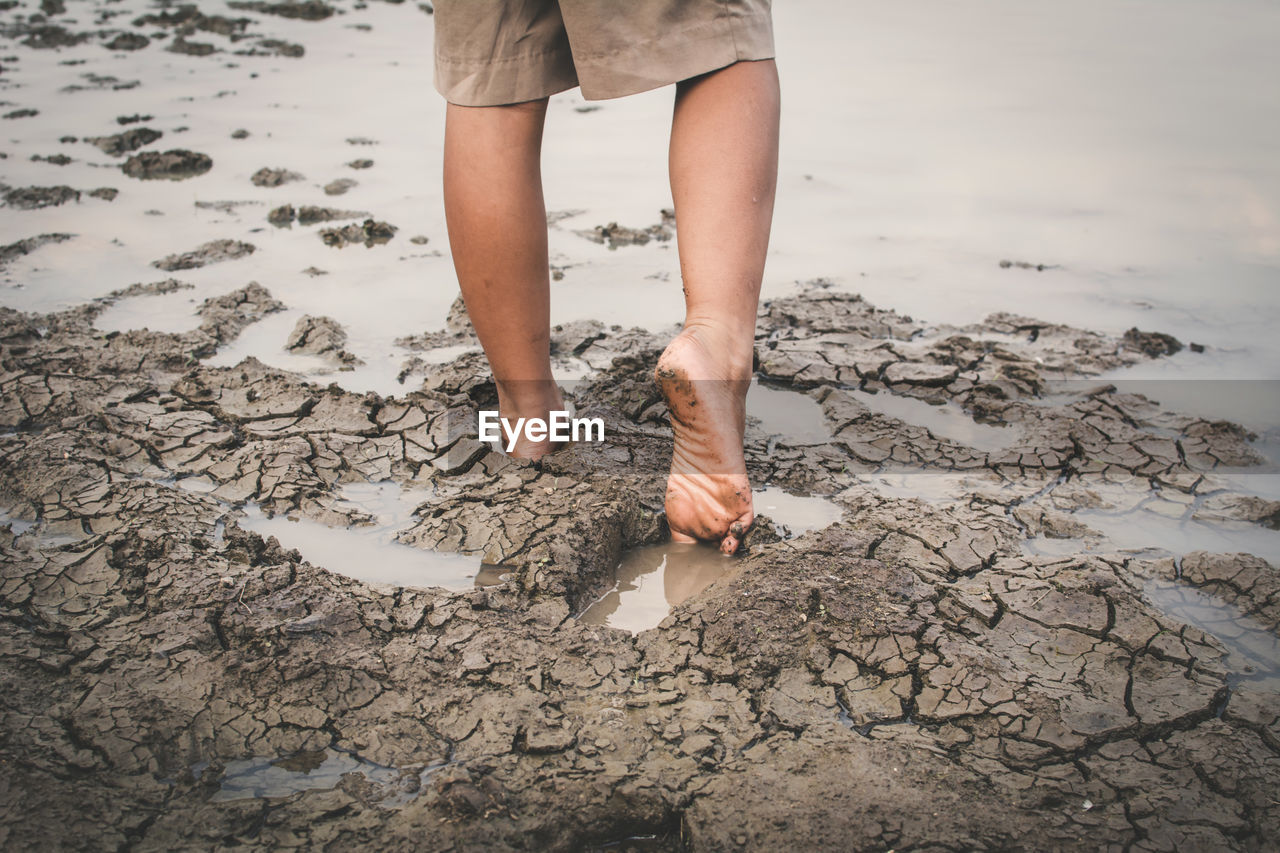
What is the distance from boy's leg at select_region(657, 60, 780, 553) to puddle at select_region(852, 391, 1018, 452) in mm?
742

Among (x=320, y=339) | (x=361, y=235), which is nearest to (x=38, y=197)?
(x=361, y=235)

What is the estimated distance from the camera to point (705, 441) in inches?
65.8

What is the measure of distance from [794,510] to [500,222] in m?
0.82

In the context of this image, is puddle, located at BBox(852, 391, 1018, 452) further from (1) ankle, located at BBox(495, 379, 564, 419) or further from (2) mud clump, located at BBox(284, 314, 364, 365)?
(2) mud clump, located at BBox(284, 314, 364, 365)

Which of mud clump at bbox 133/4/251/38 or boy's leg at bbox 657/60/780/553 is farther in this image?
mud clump at bbox 133/4/251/38

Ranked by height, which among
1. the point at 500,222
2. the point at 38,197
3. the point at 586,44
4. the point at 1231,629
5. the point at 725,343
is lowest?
the point at 38,197

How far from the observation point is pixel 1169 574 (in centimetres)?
173

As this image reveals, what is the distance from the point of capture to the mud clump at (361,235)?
3480 millimetres

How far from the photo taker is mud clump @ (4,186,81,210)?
3787 millimetres

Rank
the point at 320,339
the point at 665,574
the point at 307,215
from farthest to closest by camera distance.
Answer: the point at 307,215 → the point at 320,339 → the point at 665,574

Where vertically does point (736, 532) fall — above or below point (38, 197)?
above

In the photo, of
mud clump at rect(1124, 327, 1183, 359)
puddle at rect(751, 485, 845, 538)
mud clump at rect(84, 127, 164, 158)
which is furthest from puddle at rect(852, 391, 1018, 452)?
mud clump at rect(84, 127, 164, 158)

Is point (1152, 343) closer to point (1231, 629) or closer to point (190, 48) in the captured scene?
point (1231, 629)

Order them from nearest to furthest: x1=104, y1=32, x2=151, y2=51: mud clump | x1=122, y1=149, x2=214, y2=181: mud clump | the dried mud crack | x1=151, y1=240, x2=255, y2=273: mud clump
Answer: the dried mud crack < x1=151, y1=240, x2=255, y2=273: mud clump < x1=122, y1=149, x2=214, y2=181: mud clump < x1=104, y1=32, x2=151, y2=51: mud clump
